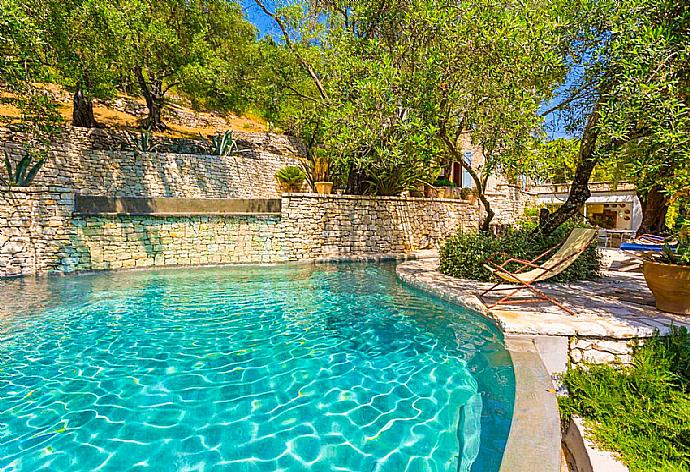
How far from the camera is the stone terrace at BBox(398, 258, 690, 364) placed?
428 cm

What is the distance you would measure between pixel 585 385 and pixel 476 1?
294 inches

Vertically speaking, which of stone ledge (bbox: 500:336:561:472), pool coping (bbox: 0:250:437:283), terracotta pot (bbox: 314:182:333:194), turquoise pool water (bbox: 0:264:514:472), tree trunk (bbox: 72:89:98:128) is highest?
tree trunk (bbox: 72:89:98:128)

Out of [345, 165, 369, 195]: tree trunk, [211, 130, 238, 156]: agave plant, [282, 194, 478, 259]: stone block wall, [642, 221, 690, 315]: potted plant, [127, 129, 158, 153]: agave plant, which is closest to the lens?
[642, 221, 690, 315]: potted plant

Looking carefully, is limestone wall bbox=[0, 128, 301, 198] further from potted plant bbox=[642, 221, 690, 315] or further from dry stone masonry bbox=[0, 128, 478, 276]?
potted plant bbox=[642, 221, 690, 315]

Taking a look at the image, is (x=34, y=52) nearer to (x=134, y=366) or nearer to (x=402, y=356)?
(x=134, y=366)

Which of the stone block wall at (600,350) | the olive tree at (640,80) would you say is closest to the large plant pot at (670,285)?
the olive tree at (640,80)

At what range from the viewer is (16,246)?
1027 cm

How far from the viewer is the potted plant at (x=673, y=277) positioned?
493cm

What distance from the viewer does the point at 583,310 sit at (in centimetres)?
543

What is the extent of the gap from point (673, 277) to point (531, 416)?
3.60m

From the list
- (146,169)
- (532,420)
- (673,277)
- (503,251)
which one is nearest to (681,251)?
(673,277)

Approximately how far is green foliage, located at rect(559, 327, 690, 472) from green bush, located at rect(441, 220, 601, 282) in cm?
446

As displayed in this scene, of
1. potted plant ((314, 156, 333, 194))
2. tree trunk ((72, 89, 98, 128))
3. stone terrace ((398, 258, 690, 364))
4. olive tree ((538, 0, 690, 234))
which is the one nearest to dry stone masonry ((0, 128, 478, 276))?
potted plant ((314, 156, 333, 194))

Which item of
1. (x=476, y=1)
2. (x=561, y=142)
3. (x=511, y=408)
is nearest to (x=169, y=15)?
(x=476, y=1)
